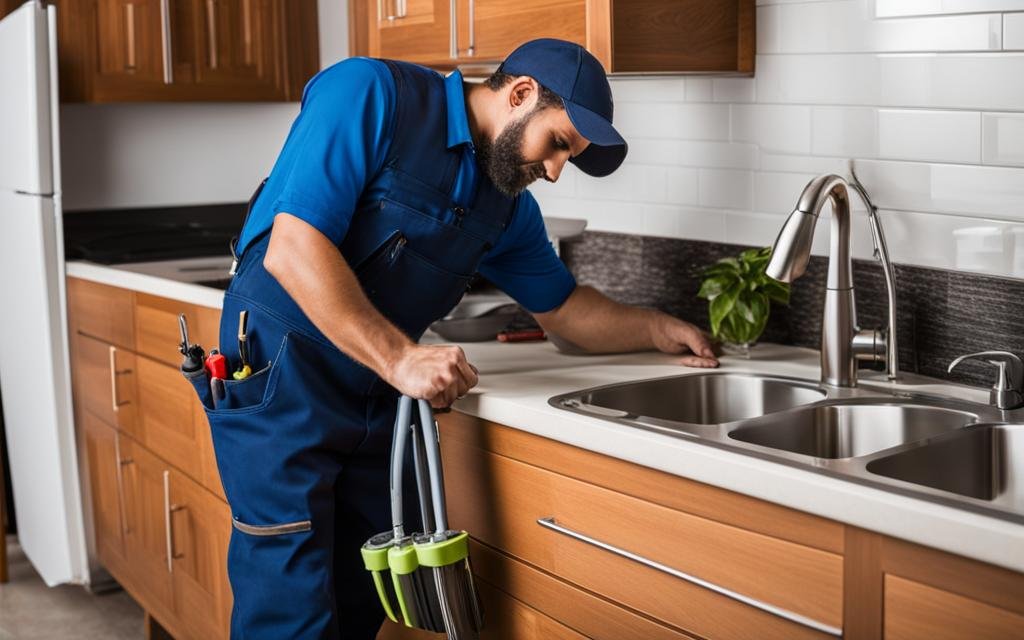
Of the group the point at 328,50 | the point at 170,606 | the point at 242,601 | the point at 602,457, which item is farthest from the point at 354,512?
the point at 328,50

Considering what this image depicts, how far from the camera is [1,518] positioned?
3703 millimetres

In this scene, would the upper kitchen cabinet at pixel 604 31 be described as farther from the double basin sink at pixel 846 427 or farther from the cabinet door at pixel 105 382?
the cabinet door at pixel 105 382

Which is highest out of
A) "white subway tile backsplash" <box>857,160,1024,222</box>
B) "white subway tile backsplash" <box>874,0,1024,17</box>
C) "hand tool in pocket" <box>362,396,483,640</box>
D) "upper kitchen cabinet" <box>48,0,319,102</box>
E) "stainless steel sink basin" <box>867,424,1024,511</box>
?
"upper kitchen cabinet" <box>48,0,319,102</box>

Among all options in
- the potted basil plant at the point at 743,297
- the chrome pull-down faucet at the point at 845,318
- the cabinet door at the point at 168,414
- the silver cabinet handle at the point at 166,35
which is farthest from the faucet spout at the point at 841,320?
the silver cabinet handle at the point at 166,35

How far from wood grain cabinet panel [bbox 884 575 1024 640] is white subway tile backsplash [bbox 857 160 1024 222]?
86cm

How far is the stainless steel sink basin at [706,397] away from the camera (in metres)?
2.09

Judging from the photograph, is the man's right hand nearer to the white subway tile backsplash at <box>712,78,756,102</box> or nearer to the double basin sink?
the double basin sink

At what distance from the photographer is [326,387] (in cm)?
202

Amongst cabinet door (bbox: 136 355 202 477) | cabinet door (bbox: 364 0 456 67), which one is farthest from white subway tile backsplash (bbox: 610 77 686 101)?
cabinet door (bbox: 136 355 202 477)

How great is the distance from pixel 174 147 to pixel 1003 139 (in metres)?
3.00

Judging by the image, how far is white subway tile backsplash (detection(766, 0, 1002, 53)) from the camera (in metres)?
1.98

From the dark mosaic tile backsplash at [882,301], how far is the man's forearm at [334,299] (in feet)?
2.79

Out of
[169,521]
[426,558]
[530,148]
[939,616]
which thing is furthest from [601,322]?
[169,521]

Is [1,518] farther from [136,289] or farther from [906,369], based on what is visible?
[906,369]
